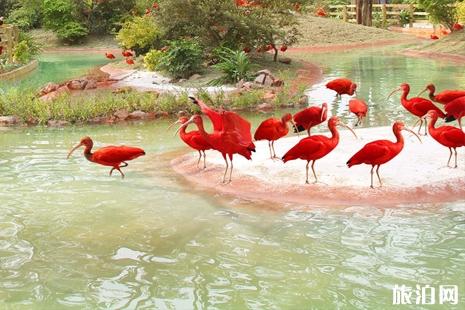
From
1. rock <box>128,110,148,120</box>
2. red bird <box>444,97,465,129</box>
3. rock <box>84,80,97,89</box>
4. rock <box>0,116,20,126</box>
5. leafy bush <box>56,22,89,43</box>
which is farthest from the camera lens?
leafy bush <box>56,22,89,43</box>

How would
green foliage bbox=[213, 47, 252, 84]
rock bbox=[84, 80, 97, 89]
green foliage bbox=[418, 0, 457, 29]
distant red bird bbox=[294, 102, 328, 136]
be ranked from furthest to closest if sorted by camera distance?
green foliage bbox=[418, 0, 457, 29], rock bbox=[84, 80, 97, 89], green foliage bbox=[213, 47, 252, 84], distant red bird bbox=[294, 102, 328, 136]

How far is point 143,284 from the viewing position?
18.8 ft

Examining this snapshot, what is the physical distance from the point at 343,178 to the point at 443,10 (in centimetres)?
2157

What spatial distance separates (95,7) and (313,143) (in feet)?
109

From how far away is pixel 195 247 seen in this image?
661cm

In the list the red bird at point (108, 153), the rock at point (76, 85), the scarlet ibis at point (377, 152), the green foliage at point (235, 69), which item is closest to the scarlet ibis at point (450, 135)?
the scarlet ibis at point (377, 152)

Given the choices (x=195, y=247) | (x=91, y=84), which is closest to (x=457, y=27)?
(x=91, y=84)

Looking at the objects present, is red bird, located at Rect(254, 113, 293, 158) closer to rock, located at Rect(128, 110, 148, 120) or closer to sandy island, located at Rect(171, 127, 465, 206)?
sandy island, located at Rect(171, 127, 465, 206)

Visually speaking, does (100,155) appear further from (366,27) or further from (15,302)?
(366,27)

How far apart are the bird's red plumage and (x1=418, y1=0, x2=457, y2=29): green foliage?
70.2 feet

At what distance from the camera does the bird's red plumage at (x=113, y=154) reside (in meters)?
8.49

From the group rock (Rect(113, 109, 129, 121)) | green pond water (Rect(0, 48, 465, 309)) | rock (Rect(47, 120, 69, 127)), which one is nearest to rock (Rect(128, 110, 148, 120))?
rock (Rect(113, 109, 129, 121))

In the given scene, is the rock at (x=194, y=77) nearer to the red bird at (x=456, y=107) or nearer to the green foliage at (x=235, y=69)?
the green foliage at (x=235, y=69)

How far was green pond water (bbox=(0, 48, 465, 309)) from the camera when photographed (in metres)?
5.51
